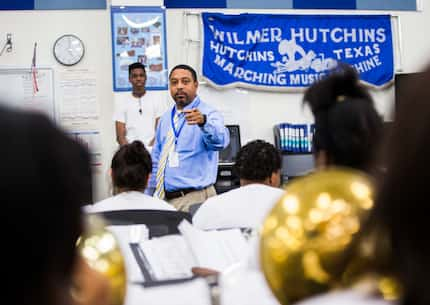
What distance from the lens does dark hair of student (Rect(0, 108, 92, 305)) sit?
515mm

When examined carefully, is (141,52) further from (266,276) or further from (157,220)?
(266,276)

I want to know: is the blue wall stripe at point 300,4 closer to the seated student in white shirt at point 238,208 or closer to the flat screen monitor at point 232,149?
the flat screen monitor at point 232,149

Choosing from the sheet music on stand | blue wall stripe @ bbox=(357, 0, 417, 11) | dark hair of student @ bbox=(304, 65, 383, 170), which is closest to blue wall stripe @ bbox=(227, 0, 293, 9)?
blue wall stripe @ bbox=(357, 0, 417, 11)

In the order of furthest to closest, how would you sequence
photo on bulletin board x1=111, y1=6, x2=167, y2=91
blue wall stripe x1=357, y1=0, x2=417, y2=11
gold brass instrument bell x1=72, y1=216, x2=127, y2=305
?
blue wall stripe x1=357, y1=0, x2=417, y2=11, photo on bulletin board x1=111, y1=6, x2=167, y2=91, gold brass instrument bell x1=72, y1=216, x2=127, y2=305

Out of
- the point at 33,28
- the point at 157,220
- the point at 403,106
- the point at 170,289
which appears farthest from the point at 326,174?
the point at 33,28

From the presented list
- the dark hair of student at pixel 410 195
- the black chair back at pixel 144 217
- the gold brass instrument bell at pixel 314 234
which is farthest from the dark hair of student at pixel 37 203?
the black chair back at pixel 144 217

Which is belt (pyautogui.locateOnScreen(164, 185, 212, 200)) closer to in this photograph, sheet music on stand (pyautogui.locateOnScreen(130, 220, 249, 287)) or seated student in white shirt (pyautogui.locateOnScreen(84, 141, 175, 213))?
seated student in white shirt (pyautogui.locateOnScreen(84, 141, 175, 213))

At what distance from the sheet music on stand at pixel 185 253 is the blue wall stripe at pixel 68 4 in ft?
16.1

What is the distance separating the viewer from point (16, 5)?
6.00 m

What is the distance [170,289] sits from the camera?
129 centimetres

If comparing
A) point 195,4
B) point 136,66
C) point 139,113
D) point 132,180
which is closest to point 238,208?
point 132,180

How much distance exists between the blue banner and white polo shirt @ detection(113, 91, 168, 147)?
0.76m

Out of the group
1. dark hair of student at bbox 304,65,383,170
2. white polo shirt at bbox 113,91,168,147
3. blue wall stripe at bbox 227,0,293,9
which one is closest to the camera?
dark hair of student at bbox 304,65,383,170

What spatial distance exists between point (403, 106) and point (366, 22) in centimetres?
628
